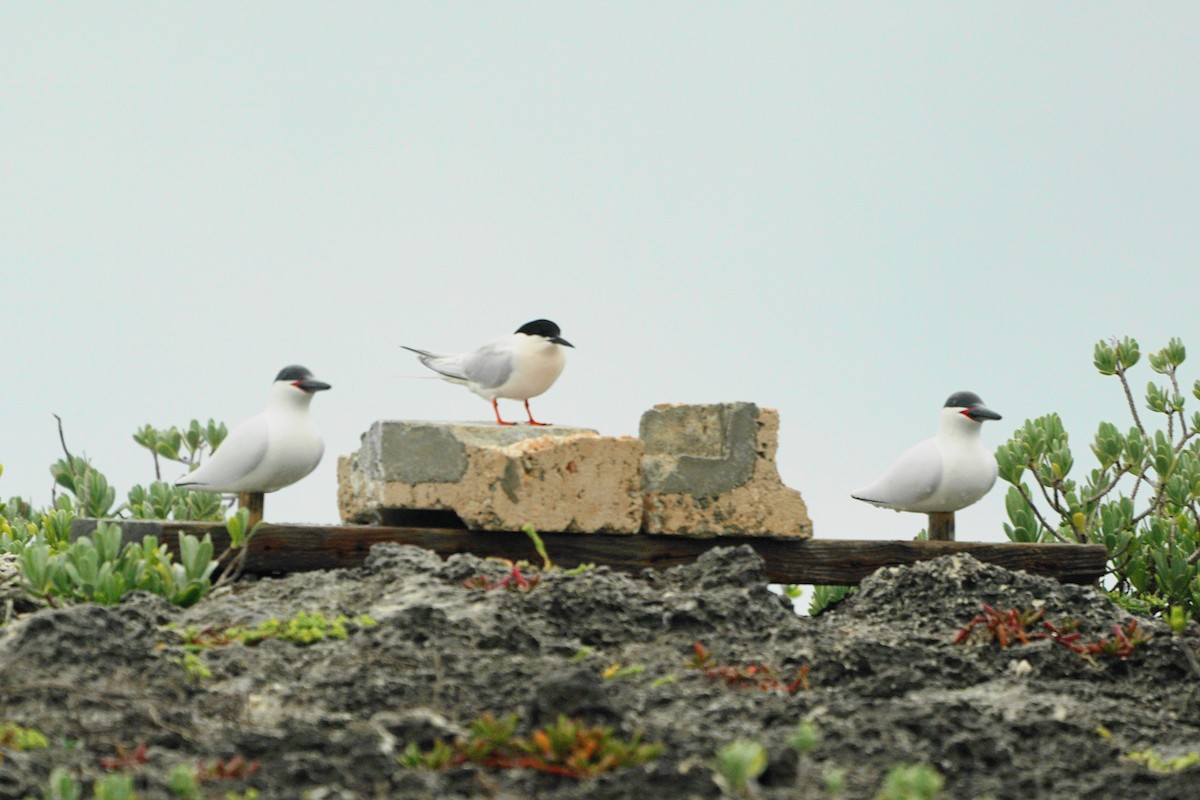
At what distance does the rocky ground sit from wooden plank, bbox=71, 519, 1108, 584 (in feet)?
1.45

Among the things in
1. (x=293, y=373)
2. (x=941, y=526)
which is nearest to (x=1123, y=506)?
(x=941, y=526)

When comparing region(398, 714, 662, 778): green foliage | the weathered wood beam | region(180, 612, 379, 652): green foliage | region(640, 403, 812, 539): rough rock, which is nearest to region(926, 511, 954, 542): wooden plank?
region(640, 403, 812, 539): rough rock

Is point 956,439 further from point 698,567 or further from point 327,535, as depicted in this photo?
point 327,535

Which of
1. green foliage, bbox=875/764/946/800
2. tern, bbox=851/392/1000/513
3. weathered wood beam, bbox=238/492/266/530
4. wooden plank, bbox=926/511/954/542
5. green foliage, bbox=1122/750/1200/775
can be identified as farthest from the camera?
wooden plank, bbox=926/511/954/542

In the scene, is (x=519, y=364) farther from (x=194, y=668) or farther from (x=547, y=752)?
(x=547, y=752)

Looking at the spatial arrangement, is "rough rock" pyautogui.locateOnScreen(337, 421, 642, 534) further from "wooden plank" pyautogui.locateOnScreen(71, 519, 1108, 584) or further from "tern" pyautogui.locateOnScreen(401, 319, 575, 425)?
"tern" pyautogui.locateOnScreen(401, 319, 575, 425)

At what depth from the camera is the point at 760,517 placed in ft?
23.2

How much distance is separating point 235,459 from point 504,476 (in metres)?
→ 1.39

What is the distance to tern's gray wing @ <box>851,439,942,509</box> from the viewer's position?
7.52 metres

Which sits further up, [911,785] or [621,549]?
[621,549]

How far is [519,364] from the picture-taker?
22.9 ft

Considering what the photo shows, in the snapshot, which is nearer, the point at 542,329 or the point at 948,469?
the point at 542,329

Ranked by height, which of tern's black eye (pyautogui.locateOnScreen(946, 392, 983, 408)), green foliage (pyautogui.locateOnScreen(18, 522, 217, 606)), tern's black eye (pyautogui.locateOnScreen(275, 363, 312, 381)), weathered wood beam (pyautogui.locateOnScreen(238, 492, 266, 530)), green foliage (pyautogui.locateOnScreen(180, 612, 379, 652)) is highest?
tern's black eye (pyautogui.locateOnScreen(275, 363, 312, 381))

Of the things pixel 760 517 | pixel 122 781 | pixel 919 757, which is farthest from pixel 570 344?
pixel 122 781
